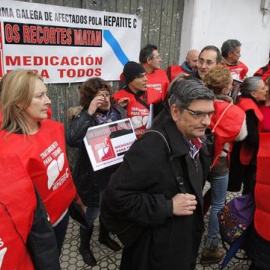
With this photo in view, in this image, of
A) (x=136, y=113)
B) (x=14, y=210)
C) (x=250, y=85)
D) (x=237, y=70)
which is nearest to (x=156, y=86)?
(x=136, y=113)

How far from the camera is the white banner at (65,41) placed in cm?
316

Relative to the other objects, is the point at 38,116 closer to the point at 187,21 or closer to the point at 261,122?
the point at 261,122

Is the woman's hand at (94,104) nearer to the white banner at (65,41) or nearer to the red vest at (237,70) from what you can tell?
the white banner at (65,41)

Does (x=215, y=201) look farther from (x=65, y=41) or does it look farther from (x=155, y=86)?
(x=65, y=41)

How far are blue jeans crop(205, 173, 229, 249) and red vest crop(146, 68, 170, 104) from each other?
1.12 m

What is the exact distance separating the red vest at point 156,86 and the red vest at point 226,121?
1.02 meters

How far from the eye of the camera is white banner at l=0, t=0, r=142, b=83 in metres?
3.16

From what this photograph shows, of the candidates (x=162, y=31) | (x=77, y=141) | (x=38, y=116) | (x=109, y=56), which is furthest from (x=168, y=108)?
(x=162, y=31)

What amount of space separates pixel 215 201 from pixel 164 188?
1.47 m

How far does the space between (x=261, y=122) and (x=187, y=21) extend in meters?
2.82

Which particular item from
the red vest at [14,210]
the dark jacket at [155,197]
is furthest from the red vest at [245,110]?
the red vest at [14,210]

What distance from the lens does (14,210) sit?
114 centimetres

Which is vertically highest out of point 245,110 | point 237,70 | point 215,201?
point 237,70

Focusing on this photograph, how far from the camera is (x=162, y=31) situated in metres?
4.60
